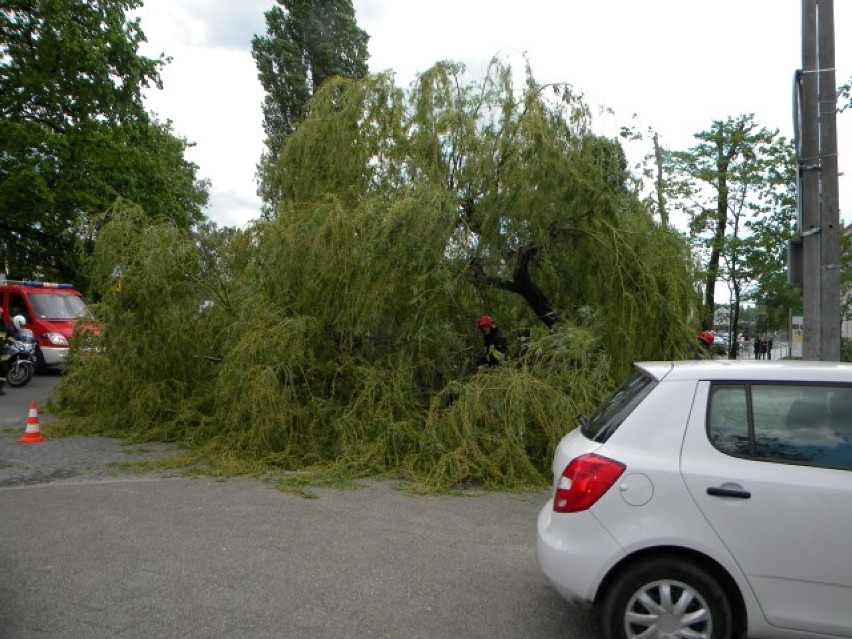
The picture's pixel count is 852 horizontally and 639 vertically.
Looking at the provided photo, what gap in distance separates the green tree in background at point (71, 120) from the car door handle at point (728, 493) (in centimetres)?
1921

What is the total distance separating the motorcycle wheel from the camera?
15.6 m

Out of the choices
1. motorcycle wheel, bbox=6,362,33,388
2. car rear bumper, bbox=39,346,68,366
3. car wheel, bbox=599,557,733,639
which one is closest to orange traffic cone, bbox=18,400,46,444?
motorcycle wheel, bbox=6,362,33,388

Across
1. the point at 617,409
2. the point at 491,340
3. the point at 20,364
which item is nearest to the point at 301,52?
the point at 20,364

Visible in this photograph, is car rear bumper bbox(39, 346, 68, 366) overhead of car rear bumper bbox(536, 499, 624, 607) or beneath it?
overhead

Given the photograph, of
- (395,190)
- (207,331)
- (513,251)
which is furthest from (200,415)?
(513,251)

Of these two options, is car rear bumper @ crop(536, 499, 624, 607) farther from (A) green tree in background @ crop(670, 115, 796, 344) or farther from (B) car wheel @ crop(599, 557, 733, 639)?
(A) green tree in background @ crop(670, 115, 796, 344)

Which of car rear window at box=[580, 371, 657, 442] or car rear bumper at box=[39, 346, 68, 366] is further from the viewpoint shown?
car rear bumper at box=[39, 346, 68, 366]

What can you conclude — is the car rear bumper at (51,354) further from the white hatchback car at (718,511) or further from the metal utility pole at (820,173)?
the white hatchback car at (718,511)

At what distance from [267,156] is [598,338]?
634 cm

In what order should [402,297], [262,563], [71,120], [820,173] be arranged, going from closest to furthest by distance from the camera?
[262,563] < [820,173] < [402,297] < [71,120]

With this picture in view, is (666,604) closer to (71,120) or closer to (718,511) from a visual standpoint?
(718,511)

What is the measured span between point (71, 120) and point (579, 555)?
2377 centimetres

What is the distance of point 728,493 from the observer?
3.49 meters

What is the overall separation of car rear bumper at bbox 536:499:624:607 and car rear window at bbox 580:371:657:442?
455 millimetres
